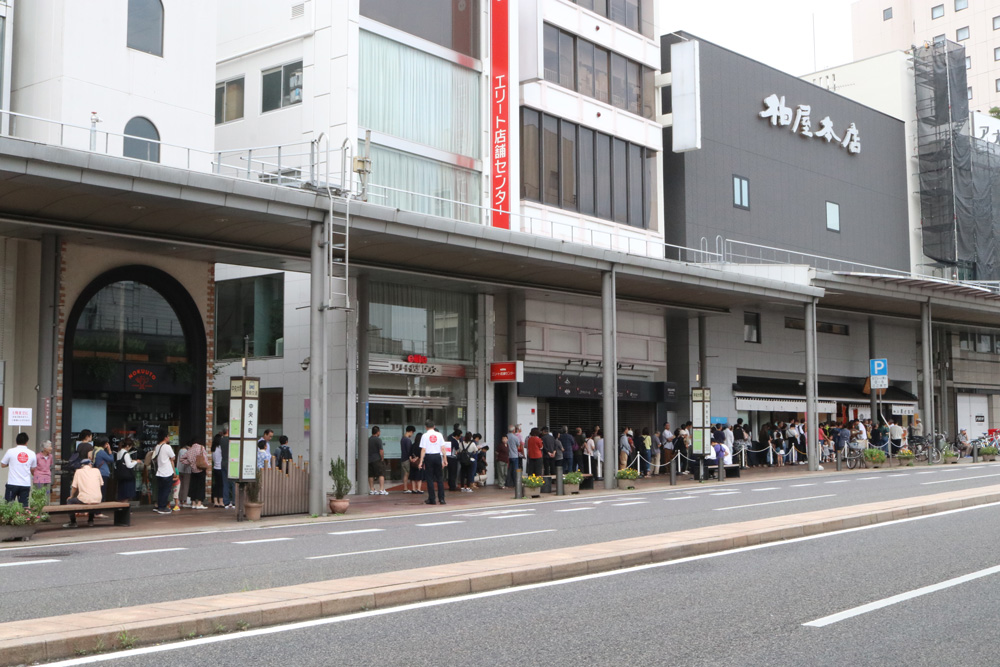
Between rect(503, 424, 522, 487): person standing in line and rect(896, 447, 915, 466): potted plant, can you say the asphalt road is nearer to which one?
rect(503, 424, 522, 487): person standing in line

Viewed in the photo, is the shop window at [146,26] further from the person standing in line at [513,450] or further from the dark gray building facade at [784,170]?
the dark gray building facade at [784,170]

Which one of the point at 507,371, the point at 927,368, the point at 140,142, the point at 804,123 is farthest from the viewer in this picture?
the point at 804,123

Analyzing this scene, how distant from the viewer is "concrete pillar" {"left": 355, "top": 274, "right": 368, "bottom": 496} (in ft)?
90.0

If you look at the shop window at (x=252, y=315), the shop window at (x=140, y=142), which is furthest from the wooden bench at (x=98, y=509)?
the shop window at (x=252, y=315)

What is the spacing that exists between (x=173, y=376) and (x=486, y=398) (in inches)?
391

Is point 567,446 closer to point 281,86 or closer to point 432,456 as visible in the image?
point 432,456

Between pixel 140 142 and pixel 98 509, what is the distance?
30.9 ft

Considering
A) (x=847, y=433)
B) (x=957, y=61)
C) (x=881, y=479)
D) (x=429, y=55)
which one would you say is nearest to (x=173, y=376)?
(x=429, y=55)

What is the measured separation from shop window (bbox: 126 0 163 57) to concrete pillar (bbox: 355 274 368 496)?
7.56 meters

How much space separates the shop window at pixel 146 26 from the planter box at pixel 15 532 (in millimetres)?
12376

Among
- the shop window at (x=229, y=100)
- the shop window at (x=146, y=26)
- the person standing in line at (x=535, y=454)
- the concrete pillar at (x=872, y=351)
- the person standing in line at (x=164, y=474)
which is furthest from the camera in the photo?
the concrete pillar at (x=872, y=351)

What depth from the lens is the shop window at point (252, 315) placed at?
30.0 m

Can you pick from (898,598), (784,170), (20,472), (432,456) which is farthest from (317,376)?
(784,170)

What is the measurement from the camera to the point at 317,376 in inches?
857
